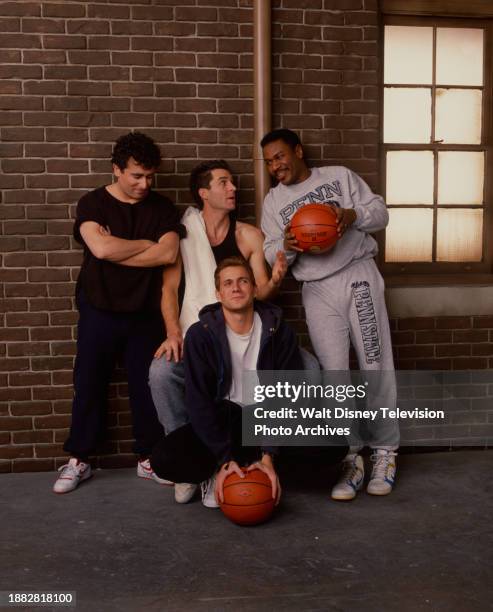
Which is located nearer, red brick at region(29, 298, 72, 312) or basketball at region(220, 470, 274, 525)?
basketball at region(220, 470, 274, 525)

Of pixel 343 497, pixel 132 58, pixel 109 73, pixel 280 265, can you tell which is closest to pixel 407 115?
pixel 280 265

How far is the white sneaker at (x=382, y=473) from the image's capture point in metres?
4.03

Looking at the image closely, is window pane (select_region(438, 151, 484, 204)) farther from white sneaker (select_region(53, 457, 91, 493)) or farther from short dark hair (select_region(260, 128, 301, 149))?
white sneaker (select_region(53, 457, 91, 493))

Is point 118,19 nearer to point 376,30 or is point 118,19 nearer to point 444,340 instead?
point 376,30

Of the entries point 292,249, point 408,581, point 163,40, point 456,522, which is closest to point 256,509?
point 408,581

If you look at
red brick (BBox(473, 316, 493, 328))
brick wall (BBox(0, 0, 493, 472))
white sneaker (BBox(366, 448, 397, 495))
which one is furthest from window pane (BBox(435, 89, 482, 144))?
white sneaker (BBox(366, 448, 397, 495))

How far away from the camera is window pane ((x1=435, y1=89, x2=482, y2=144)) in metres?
4.98

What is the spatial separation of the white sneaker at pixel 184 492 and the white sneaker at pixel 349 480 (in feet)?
2.65

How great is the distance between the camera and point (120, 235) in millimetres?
4176

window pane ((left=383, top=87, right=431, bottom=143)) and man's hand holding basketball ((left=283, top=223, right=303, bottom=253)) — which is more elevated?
window pane ((left=383, top=87, right=431, bottom=143))

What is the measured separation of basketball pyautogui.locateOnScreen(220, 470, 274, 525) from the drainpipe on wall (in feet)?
6.13

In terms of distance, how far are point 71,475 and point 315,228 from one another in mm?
2091

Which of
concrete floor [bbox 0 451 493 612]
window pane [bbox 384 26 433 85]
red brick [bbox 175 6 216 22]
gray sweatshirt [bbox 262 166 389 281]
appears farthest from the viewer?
window pane [bbox 384 26 433 85]

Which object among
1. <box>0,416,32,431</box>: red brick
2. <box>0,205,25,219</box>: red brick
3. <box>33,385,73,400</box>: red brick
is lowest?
<box>0,416,32,431</box>: red brick
